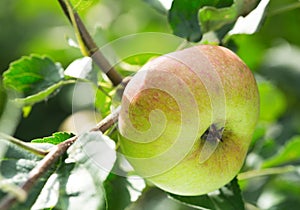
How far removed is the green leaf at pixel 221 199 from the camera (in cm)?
120

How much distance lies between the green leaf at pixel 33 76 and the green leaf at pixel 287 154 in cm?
61

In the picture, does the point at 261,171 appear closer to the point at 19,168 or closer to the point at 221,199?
the point at 221,199

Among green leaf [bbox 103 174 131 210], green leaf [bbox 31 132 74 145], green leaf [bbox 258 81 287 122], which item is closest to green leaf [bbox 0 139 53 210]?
green leaf [bbox 31 132 74 145]

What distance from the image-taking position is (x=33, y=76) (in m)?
1.37

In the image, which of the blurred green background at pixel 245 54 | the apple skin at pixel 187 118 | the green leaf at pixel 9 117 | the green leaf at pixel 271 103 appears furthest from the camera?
the green leaf at pixel 271 103

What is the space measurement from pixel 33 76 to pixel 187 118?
1.56ft

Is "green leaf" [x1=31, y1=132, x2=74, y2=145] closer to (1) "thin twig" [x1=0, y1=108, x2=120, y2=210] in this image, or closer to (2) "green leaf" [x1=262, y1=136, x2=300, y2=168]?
(1) "thin twig" [x1=0, y1=108, x2=120, y2=210]

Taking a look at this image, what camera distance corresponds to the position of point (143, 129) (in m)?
1.02

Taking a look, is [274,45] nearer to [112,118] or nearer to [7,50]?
[7,50]

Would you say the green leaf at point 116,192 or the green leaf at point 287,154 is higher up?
the green leaf at point 116,192

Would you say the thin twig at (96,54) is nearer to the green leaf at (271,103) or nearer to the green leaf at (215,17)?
the green leaf at (215,17)

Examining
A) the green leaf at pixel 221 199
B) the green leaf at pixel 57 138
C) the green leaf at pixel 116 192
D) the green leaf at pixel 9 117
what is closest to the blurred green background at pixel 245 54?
the green leaf at pixel 9 117

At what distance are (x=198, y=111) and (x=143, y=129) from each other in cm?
9

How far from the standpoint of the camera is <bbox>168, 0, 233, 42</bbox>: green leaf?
52.0 inches
